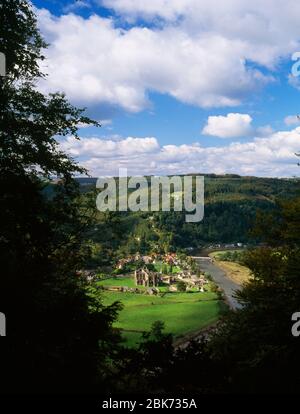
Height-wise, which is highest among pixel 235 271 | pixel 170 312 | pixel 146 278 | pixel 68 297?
pixel 68 297

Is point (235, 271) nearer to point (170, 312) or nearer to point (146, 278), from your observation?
point (146, 278)

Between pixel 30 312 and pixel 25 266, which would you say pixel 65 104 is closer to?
pixel 25 266

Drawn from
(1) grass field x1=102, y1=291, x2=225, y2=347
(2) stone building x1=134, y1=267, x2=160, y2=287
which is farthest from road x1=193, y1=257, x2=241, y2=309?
(2) stone building x1=134, y1=267, x2=160, y2=287

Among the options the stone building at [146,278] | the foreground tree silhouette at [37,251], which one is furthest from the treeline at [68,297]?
the stone building at [146,278]

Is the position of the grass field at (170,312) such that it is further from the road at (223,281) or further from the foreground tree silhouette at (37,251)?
the foreground tree silhouette at (37,251)

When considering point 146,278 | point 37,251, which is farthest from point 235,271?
point 37,251

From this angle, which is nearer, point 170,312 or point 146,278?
point 170,312

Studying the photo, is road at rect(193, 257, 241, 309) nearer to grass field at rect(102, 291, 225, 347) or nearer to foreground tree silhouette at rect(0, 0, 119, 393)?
grass field at rect(102, 291, 225, 347)
